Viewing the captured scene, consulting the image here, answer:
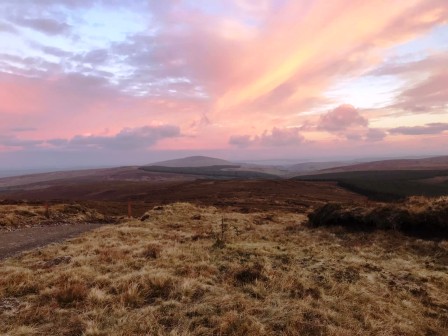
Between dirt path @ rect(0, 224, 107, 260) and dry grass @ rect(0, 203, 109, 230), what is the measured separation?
2805mm

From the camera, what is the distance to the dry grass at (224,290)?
787 cm

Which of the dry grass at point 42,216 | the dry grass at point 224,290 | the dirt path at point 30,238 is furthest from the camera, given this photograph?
the dry grass at point 42,216

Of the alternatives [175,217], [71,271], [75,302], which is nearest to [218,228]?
[175,217]

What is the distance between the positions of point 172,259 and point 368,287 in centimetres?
743

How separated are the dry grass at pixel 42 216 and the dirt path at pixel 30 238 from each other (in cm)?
280

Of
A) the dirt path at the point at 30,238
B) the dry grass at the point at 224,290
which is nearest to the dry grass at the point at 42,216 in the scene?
the dirt path at the point at 30,238

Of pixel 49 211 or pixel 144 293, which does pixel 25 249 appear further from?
pixel 49 211

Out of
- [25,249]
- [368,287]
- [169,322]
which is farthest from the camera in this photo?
[25,249]

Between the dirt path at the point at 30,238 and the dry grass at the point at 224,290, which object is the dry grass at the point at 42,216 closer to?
the dirt path at the point at 30,238

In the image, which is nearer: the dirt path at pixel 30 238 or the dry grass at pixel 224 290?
the dry grass at pixel 224 290

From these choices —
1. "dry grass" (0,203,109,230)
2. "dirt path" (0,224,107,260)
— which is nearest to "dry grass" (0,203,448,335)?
"dirt path" (0,224,107,260)

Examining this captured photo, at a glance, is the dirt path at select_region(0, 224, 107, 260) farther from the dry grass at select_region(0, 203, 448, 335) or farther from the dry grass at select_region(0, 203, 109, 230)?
the dry grass at select_region(0, 203, 109, 230)

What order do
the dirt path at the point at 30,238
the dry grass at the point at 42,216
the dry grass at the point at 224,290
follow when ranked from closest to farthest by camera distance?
the dry grass at the point at 224,290, the dirt path at the point at 30,238, the dry grass at the point at 42,216

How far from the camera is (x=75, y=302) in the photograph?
9.05 metres
